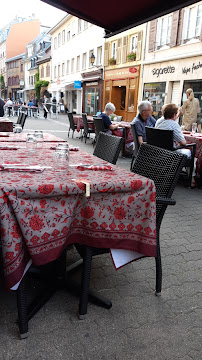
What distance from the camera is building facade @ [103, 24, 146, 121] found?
18078mm

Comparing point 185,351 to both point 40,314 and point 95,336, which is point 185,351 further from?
point 40,314

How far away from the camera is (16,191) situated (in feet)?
5.07

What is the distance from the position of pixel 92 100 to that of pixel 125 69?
6.00m

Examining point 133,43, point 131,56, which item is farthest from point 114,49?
point 131,56

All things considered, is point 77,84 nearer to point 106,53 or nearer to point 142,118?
point 106,53

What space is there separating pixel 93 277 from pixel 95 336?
0.67m

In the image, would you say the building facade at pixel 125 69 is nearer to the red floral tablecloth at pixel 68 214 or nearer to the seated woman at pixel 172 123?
the seated woman at pixel 172 123

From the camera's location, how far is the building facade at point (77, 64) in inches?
909

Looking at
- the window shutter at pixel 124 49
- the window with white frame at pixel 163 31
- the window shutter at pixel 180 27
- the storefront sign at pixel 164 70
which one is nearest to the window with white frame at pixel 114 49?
the window shutter at pixel 124 49

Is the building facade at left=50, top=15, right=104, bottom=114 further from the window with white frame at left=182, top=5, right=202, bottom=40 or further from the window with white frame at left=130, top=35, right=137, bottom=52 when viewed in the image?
the window with white frame at left=182, top=5, right=202, bottom=40

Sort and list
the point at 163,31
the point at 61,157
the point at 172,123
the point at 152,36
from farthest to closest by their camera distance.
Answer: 1. the point at 152,36
2. the point at 163,31
3. the point at 172,123
4. the point at 61,157

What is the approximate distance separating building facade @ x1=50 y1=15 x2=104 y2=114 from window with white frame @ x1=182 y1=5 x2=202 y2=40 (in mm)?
8692

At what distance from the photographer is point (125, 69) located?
1936 cm

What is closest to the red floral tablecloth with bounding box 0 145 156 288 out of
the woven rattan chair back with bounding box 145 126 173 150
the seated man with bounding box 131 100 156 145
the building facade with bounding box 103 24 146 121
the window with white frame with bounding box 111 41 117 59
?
the woven rattan chair back with bounding box 145 126 173 150
